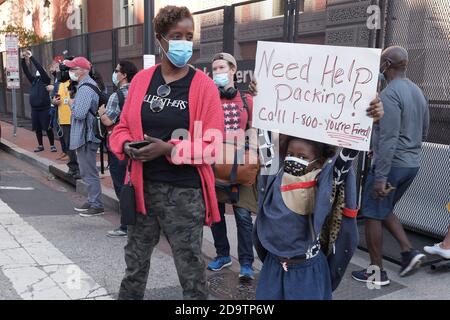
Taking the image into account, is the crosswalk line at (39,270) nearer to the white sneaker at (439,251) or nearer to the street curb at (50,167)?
the street curb at (50,167)

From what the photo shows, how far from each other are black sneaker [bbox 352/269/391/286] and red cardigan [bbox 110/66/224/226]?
1751 mm

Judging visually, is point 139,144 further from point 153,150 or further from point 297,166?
point 297,166

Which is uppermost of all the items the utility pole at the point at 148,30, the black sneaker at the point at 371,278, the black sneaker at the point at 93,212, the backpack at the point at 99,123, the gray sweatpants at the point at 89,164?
the utility pole at the point at 148,30

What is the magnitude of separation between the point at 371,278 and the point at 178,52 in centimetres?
245

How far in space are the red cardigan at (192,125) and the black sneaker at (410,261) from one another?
2.05 metres

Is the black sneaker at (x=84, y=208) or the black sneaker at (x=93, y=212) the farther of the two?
the black sneaker at (x=84, y=208)

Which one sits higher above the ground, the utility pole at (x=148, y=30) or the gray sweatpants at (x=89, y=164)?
the utility pole at (x=148, y=30)

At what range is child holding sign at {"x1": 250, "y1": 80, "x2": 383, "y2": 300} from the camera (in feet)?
7.95

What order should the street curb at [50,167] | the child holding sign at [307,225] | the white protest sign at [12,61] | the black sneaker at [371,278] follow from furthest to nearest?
the white protest sign at [12,61] → the street curb at [50,167] → the black sneaker at [371,278] → the child holding sign at [307,225]

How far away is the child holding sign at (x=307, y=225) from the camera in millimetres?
2422

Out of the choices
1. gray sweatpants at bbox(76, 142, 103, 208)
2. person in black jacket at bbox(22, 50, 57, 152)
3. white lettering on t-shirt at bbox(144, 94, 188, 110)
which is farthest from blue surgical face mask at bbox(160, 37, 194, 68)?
person in black jacket at bbox(22, 50, 57, 152)

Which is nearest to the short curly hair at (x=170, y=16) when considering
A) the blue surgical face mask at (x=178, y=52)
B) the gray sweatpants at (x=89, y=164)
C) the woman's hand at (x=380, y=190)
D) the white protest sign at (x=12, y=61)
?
the blue surgical face mask at (x=178, y=52)

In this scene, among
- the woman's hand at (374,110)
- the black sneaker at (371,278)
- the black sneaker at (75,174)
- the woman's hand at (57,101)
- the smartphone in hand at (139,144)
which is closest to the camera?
the woman's hand at (374,110)
